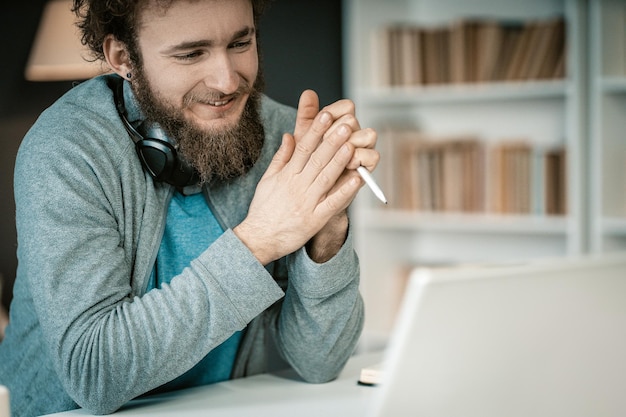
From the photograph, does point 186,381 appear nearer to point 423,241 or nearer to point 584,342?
point 584,342

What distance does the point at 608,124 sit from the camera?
2977 millimetres

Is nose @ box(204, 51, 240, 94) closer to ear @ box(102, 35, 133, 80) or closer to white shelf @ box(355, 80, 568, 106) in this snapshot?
ear @ box(102, 35, 133, 80)

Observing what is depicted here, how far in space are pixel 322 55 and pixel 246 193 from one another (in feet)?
6.93

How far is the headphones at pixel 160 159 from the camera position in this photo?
51.1 inches

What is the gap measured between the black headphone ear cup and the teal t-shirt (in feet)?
0.25

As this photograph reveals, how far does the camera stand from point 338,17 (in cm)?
353

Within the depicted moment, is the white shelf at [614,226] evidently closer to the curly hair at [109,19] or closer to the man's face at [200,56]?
the curly hair at [109,19]

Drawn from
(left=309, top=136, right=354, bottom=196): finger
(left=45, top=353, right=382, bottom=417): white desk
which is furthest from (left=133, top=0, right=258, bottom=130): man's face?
(left=45, top=353, right=382, bottom=417): white desk

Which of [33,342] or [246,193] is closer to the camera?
[33,342]

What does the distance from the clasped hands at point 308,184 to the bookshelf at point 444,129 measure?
1978 millimetres

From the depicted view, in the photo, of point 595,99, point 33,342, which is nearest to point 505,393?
point 33,342

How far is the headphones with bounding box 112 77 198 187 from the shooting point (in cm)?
130

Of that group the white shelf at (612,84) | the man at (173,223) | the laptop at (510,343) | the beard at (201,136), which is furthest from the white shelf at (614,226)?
the laptop at (510,343)

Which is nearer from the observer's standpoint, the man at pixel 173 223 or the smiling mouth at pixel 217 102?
the man at pixel 173 223
